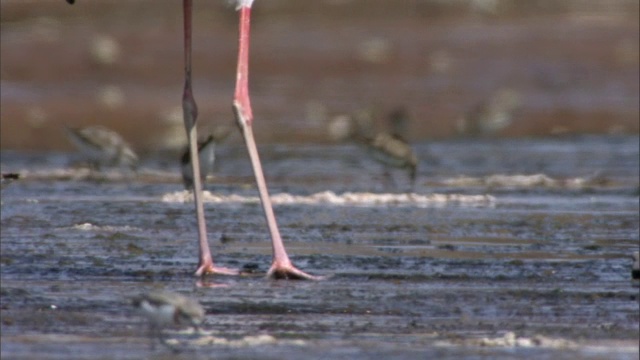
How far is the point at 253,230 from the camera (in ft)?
31.8

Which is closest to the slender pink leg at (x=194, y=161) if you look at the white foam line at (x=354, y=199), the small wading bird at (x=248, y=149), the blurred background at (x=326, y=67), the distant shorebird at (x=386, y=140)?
the small wading bird at (x=248, y=149)

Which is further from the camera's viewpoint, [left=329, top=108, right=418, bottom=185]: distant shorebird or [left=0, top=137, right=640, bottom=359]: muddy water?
[left=329, top=108, right=418, bottom=185]: distant shorebird

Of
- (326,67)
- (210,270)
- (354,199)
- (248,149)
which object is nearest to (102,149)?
(354,199)

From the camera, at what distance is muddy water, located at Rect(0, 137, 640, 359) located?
234 inches

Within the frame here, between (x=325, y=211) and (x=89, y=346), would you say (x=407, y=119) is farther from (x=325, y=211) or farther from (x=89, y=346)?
(x=89, y=346)

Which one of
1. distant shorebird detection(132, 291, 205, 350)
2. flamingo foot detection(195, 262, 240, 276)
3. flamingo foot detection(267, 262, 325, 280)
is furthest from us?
flamingo foot detection(195, 262, 240, 276)

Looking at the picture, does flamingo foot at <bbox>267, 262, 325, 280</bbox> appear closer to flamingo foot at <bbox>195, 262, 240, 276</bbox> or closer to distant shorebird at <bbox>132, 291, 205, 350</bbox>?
flamingo foot at <bbox>195, 262, 240, 276</bbox>

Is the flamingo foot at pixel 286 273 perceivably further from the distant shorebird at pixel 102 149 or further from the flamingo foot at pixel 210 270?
the distant shorebird at pixel 102 149

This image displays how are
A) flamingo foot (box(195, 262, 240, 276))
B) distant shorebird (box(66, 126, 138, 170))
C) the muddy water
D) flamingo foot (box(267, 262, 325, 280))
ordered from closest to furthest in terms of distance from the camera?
the muddy water → flamingo foot (box(267, 262, 325, 280)) → flamingo foot (box(195, 262, 240, 276)) → distant shorebird (box(66, 126, 138, 170))

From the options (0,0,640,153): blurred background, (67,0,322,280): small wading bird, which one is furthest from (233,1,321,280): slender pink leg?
(0,0,640,153): blurred background

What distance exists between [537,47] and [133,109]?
5.81 metres

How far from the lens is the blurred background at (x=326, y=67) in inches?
744

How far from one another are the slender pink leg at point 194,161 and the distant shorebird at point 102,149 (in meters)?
4.86

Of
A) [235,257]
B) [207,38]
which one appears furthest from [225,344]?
[207,38]
